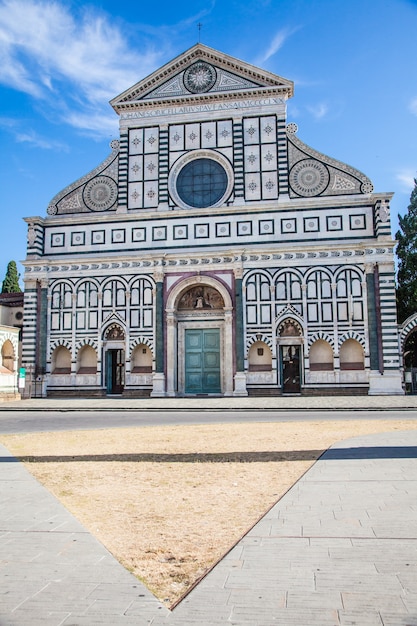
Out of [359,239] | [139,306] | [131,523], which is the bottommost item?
[131,523]

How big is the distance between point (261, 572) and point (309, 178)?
30.2 m

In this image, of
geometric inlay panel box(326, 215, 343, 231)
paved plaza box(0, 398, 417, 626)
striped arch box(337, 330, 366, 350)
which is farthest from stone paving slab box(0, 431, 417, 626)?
geometric inlay panel box(326, 215, 343, 231)

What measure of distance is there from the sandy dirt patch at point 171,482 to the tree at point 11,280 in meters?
36.2

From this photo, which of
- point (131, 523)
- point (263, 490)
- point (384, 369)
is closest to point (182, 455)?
point (263, 490)

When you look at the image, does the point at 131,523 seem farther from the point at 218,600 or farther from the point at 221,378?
the point at 221,378

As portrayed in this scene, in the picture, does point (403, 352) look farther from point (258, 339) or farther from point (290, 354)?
point (258, 339)

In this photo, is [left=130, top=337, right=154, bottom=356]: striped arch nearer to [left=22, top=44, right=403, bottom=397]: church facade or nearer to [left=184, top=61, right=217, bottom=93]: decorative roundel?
[left=22, top=44, right=403, bottom=397]: church facade

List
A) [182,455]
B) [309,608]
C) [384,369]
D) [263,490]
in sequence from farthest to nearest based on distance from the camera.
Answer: [384,369] → [182,455] → [263,490] → [309,608]

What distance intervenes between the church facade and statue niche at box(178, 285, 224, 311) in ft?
0.21

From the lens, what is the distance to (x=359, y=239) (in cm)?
3128

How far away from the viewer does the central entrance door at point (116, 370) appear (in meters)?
33.3

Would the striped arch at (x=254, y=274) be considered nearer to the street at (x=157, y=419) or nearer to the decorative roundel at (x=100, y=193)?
the decorative roundel at (x=100, y=193)

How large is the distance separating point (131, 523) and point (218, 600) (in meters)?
2.31

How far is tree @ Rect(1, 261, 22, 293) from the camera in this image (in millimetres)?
47844
